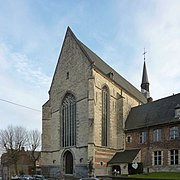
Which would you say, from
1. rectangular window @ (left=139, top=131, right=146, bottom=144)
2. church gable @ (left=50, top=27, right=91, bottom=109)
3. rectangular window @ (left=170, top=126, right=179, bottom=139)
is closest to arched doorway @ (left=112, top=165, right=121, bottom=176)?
rectangular window @ (left=139, top=131, right=146, bottom=144)

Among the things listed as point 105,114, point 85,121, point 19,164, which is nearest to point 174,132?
point 105,114

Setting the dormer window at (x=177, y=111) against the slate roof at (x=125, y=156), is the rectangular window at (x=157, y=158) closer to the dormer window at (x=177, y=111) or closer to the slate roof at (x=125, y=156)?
the slate roof at (x=125, y=156)

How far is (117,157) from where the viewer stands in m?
39.7

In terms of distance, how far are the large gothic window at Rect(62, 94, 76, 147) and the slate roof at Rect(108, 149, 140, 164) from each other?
20.1 ft

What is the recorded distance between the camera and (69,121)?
43.2m

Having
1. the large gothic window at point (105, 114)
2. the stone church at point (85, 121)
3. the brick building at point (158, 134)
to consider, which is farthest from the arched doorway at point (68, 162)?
the brick building at point (158, 134)

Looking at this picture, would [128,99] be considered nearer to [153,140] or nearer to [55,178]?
[153,140]

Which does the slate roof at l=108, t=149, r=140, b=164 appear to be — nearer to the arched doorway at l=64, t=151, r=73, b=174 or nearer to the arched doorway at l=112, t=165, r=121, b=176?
the arched doorway at l=112, t=165, r=121, b=176

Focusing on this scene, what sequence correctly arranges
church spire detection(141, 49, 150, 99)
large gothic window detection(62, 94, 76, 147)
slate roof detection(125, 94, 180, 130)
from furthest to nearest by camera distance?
church spire detection(141, 49, 150, 99)
large gothic window detection(62, 94, 76, 147)
slate roof detection(125, 94, 180, 130)

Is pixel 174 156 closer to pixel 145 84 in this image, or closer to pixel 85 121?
pixel 85 121

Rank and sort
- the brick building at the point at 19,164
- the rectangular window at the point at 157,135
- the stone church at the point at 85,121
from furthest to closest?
the brick building at the point at 19,164, the stone church at the point at 85,121, the rectangular window at the point at 157,135

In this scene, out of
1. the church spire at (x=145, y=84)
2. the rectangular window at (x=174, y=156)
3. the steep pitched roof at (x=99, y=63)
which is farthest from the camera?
the church spire at (x=145, y=84)

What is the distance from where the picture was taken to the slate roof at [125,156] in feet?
123

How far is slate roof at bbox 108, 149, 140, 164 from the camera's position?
37375 millimetres
